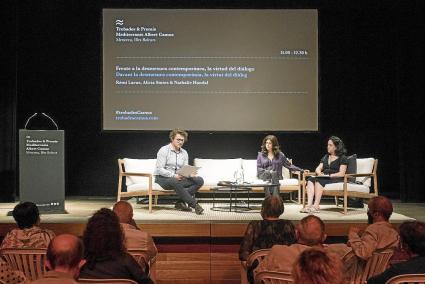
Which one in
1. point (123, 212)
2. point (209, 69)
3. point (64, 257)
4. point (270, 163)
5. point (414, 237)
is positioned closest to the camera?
point (64, 257)

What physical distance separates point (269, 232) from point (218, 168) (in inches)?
161

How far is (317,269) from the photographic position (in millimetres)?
1949

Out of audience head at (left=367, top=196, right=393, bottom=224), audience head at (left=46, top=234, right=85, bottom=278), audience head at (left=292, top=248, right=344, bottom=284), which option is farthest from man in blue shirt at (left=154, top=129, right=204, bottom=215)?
audience head at (left=292, top=248, right=344, bottom=284)

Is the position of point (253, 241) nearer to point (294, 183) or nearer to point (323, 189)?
point (323, 189)

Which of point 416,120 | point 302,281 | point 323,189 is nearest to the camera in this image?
point 302,281

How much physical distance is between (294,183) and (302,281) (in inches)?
219

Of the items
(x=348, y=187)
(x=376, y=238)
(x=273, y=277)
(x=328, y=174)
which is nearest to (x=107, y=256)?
(x=273, y=277)

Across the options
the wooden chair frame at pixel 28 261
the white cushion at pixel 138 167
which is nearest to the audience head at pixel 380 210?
the wooden chair frame at pixel 28 261

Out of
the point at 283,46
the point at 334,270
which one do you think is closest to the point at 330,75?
the point at 283,46

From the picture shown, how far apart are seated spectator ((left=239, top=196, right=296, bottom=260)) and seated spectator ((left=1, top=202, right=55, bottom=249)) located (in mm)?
1277

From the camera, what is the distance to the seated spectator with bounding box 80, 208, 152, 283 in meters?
2.83

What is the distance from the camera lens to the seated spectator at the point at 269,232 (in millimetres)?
3936

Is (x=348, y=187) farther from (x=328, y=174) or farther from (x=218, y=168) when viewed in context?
(x=218, y=168)

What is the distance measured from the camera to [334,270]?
1.96m
